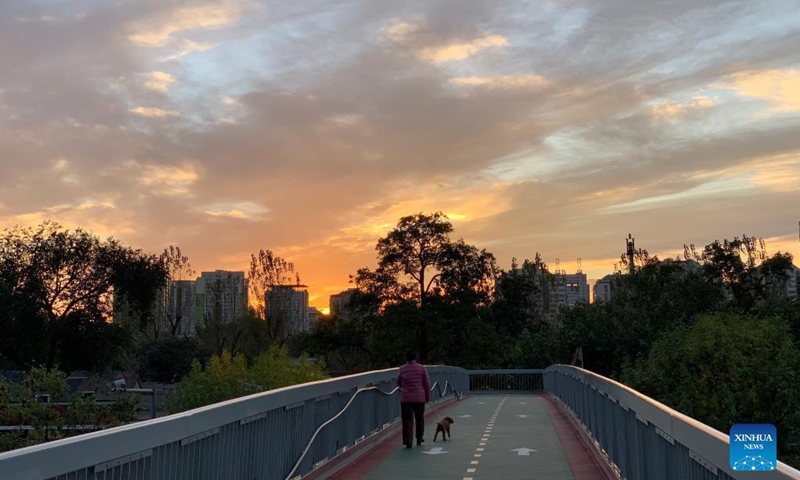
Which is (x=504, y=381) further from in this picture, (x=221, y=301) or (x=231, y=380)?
(x=221, y=301)

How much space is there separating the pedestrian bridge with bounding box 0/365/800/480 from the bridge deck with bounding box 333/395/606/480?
0.08 ft

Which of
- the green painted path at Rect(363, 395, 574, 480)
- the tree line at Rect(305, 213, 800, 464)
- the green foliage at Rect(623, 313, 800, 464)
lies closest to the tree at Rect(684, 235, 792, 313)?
the tree line at Rect(305, 213, 800, 464)

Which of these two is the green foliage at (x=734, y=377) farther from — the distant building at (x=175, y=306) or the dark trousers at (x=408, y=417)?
the distant building at (x=175, y=306)

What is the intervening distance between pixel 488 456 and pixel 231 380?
2719 centimetres

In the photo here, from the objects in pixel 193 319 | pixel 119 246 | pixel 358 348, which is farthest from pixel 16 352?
pixel 193 319

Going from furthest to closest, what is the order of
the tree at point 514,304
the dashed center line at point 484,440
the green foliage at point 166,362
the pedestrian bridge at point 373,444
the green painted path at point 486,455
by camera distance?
the tree at point 514,304 → the green foliage at point 166,362 → the dashed center line at point 484,440 → the green painted path at point 486,455 → the pedestrian bridge at point 373,444

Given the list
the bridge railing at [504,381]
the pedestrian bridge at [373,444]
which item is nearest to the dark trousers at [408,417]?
the pedestrian bridge at [373,444]

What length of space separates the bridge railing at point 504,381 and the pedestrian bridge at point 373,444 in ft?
96.5

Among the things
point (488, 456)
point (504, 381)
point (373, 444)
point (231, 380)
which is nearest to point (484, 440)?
point (373, 444)

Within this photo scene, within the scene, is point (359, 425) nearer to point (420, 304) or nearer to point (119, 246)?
point (119, 246)

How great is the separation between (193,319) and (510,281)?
91172 millimetres

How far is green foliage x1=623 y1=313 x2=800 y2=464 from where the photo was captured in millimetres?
48500

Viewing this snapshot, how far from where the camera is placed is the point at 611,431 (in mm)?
13336

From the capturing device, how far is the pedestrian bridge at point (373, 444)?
6239 mm
